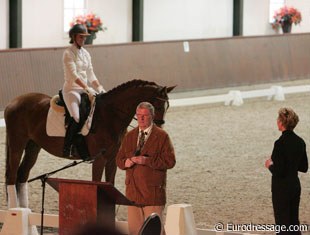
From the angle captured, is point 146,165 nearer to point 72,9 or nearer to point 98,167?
point 98,167

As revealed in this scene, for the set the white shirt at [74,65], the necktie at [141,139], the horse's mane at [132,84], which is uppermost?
the white shirt at [74,65]

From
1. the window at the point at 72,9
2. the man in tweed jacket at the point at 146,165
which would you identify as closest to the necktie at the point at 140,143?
the man in tweed jacket at the point at 146,165

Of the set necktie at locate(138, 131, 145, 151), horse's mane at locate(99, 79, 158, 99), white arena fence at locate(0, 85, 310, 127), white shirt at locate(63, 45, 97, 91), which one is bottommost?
white arena fence at locate(0, 85, 310, 127)

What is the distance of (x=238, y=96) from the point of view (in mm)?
20141

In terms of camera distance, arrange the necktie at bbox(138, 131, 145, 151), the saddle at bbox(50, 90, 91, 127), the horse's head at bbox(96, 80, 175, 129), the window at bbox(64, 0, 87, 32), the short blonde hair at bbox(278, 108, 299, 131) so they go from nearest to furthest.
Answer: the short blonde hair at bbox(278, 108, 299, 131)
the necktie at bbox(138, 131, 145, 151)
the horse's head at bbox(96, 80, 175, 129)
the saddle at bbox(50, 90, 91, 127)
the window at bbox(64, 0, 87, 32)

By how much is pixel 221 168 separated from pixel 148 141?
5.64m

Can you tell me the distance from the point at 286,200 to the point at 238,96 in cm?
1312

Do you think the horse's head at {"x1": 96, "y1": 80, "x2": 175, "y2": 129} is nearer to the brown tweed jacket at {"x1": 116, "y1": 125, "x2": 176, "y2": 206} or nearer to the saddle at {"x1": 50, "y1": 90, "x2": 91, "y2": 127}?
the saddle at {"x1": 50, "y1": 90, "x2": 91, "y2": 127}

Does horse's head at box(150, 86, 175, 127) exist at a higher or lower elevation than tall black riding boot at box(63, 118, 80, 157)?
higher

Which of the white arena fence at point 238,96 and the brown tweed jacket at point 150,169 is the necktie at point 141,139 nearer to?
the brown tweed jacket at point 150,169

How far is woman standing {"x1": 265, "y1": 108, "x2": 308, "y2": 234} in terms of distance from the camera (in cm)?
704

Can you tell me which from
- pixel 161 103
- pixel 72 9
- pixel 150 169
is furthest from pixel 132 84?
pixel 72 9

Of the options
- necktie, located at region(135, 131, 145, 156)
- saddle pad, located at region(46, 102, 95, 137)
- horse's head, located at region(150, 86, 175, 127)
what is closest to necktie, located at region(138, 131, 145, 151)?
necktie, located at region(135, 131, 145, 156)

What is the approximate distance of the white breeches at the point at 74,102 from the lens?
9422mm
